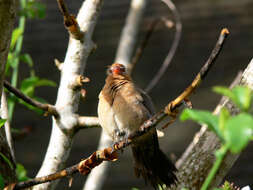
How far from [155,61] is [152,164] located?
1974 mm

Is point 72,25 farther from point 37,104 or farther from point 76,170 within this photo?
point 76,170

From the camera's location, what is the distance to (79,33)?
1741 millimetres

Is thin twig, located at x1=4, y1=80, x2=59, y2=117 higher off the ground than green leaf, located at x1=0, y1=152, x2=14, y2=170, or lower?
Result: higher

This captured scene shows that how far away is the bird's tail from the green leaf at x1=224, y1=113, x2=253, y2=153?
117 centimetres

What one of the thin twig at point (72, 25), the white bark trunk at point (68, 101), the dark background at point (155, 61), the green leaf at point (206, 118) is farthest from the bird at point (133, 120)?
the dark background at point (155, 61)

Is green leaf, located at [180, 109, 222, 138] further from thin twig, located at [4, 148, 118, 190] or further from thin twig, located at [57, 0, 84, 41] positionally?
thin twig, located at [57, 0, 84, 41]

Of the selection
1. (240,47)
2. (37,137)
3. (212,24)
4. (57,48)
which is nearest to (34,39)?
(57,48)

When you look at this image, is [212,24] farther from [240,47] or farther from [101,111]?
[101,111]

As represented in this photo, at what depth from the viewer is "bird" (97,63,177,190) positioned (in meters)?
1.92

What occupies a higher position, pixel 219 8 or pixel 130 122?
pixel 219 8

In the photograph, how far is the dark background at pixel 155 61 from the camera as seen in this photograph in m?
3.78

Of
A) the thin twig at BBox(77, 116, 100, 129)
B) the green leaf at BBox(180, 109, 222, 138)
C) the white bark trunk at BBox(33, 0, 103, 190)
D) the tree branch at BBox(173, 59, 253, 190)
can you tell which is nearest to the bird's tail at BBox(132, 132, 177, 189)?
the tree branch at BBox(173, 59, 253, 190)

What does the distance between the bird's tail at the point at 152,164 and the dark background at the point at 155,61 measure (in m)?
1.69

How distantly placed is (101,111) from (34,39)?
2.20 meters
